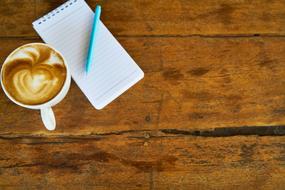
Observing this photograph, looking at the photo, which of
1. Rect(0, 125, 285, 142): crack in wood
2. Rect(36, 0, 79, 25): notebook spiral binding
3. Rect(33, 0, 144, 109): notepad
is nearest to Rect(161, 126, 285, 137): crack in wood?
Rect(0, 125, 285, 142): crack in wood

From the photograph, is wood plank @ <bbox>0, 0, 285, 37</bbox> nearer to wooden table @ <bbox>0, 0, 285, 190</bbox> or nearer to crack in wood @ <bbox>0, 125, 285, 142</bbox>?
wooden table @ <bbox>0, 0, 285, 190</bbox>

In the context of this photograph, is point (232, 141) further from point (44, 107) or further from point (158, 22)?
point (44, 107)

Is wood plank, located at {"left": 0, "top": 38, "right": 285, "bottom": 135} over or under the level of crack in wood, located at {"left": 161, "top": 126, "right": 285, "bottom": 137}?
over

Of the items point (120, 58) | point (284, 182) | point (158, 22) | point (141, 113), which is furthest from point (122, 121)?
point (284, 182)

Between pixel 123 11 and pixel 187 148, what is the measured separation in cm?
38

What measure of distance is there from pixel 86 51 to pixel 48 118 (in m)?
0.18

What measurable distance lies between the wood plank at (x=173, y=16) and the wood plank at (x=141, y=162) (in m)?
0.27

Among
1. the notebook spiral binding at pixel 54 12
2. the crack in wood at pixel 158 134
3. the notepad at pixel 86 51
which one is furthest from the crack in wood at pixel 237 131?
the notebook spiral binding at pixel 54 12

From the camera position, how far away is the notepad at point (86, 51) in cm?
82

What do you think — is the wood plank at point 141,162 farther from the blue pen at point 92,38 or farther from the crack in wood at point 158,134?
the blue pen at point 92,38

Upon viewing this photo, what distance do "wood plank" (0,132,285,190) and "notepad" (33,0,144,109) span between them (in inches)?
4.5

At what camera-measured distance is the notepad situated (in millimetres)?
819

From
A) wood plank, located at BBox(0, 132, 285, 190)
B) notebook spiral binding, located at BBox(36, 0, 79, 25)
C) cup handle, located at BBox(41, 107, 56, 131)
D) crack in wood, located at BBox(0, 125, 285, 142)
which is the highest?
notebook spiral binding, located at BBox(36, 0, 79, 25)

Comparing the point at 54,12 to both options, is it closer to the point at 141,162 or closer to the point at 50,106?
the point at 50,106
